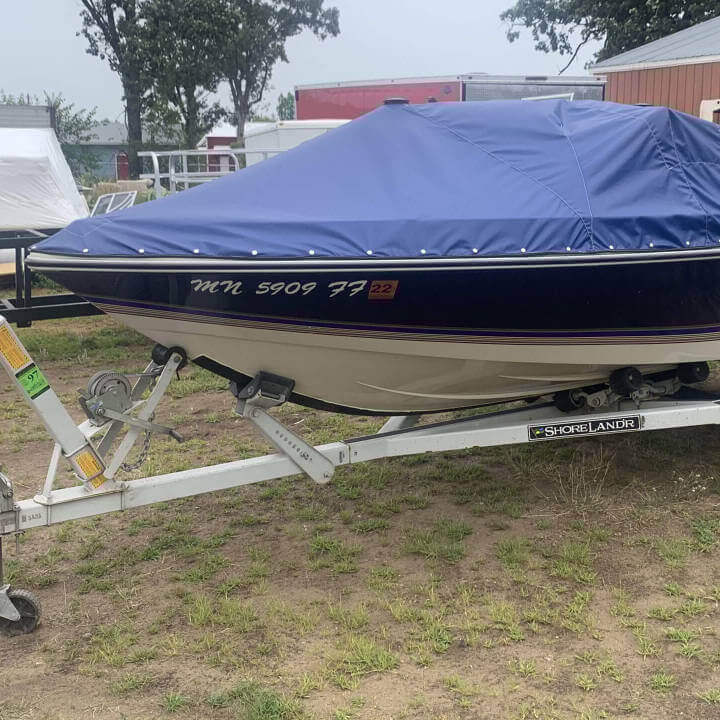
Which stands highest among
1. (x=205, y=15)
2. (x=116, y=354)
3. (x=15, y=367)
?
(x=205, y=15)

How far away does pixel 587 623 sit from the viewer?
3.07 metres

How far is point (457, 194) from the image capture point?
339 centimetres

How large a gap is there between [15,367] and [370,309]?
4.32ft

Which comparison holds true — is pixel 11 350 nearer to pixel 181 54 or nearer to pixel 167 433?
pixel 167 433

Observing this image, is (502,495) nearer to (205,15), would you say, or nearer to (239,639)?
(239,639)

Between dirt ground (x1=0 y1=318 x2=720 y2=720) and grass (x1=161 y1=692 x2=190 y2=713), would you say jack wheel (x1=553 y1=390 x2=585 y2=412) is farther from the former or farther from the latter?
grass (x1=161 y1=692 x2=190 y2=713)

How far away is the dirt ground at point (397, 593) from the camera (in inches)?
107

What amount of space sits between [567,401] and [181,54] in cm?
3329

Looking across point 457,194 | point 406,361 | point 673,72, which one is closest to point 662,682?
point 406,361

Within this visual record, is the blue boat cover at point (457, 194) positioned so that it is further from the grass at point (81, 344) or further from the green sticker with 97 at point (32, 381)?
the grass at point (81, 344)

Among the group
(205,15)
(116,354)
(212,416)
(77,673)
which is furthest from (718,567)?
(205,15)

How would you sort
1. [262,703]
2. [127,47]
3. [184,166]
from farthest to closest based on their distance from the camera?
[127,47] → [184,166] → [262,703]

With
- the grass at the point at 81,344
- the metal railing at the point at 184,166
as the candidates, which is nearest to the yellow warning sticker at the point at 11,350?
the grass at the point at 81,344

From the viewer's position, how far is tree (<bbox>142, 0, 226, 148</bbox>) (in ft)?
108
